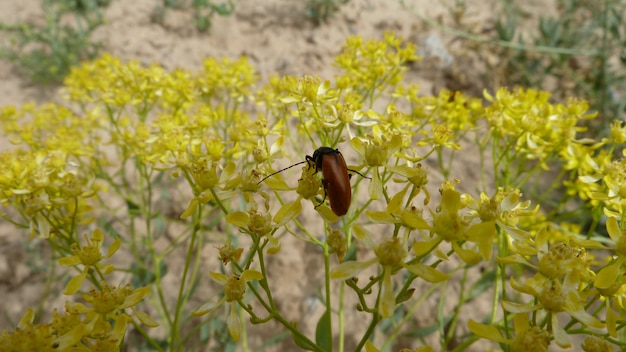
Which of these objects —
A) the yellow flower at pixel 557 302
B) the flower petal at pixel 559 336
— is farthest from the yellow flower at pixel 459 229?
the flower petal at pixel 559 336

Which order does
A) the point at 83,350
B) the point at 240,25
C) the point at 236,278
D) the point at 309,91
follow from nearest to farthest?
the point at 83,350, the point at 236,278, the point at 309,91, the point at 240,25

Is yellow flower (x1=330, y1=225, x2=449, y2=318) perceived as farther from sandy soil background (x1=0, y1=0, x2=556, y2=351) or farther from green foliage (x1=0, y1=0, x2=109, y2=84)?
green foliage (x1=0, y1=0, x2=109, y2=84)

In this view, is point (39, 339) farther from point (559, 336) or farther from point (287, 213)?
point (559, 336)

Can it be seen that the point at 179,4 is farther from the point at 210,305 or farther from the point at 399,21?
the point at 210,305

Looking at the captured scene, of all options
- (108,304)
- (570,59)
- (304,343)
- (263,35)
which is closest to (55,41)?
(263,35)

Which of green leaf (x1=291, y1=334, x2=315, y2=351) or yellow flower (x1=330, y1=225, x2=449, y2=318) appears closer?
yellow flower (x1=330, y1=225, x2=449, y2=318)

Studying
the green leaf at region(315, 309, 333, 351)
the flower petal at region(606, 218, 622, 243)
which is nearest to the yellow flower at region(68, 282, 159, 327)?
the green leaf at region(315, 309, 333, 351)

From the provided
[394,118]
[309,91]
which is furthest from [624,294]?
[309,91]

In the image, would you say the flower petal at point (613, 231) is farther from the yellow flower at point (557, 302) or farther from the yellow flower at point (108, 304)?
the yellow flower at point (108, 304)
